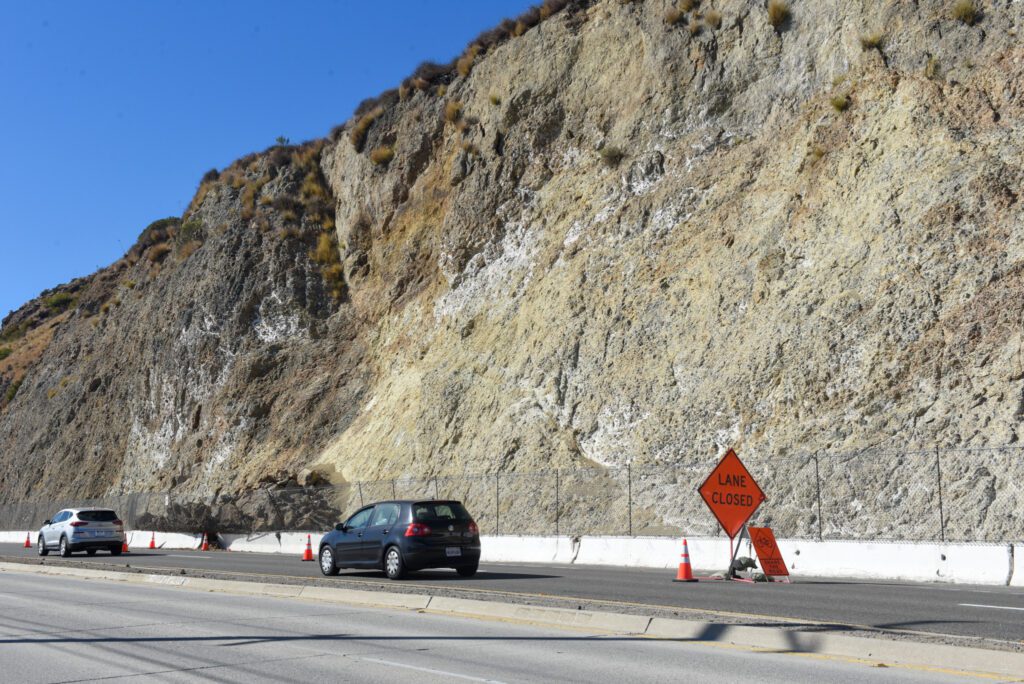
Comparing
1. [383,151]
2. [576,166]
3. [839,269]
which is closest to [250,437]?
[383,151]

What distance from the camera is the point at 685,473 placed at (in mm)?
27375

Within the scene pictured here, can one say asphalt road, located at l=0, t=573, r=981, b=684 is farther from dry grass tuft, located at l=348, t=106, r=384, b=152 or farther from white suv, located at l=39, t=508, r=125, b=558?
dry grass tuft, located at l=348, t=106, r=384, b=152

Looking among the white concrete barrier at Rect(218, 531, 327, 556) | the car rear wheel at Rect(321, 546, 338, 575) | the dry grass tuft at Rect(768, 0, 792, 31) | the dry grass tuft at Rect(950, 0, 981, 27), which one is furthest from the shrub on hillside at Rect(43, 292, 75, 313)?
the dry grass tuft at Rect(950, 0, 981, 27)

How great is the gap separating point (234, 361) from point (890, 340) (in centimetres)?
3216

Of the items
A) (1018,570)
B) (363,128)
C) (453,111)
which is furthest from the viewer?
(363,128)

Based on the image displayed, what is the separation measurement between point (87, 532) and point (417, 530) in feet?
53.8

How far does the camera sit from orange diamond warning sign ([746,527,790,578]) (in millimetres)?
17828

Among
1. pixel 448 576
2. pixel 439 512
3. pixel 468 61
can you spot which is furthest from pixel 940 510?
pixel 468 61

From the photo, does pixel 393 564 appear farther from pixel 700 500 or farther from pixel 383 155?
pixel 383 155

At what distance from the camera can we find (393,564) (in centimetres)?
1866

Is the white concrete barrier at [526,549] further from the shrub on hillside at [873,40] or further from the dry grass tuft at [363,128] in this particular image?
the dry grass tuft at [363,128]

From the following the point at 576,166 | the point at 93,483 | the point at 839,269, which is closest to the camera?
the point at 839,269

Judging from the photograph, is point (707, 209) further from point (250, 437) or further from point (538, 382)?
point (250, 437)

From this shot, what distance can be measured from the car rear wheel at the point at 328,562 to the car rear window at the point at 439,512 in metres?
2.31
